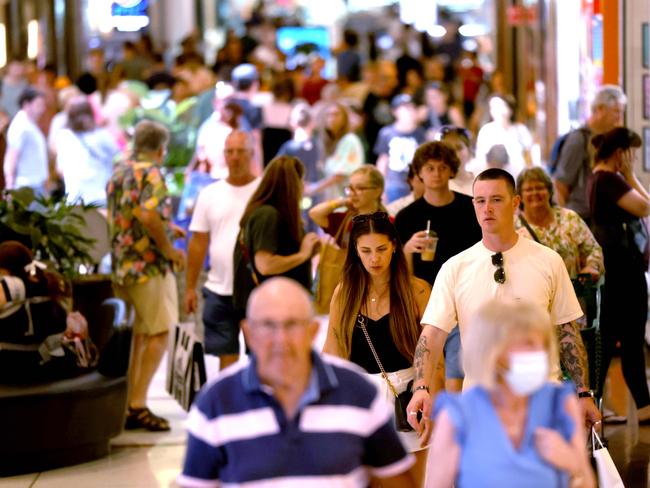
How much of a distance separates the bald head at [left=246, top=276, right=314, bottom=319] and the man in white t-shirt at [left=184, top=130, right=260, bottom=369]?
15.3 feet

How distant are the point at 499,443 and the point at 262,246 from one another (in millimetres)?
4166

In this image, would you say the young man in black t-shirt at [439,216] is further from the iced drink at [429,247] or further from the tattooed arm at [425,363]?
the tattooed arm at [425,363]

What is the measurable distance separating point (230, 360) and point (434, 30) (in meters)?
35.5

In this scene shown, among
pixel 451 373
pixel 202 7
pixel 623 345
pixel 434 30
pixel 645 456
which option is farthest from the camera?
pixel 202 7

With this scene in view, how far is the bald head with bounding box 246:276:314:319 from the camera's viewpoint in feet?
13.5

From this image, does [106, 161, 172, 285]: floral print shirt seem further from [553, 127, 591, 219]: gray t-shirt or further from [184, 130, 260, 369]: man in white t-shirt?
[553, 127, 591, 219]: gray t-shirt

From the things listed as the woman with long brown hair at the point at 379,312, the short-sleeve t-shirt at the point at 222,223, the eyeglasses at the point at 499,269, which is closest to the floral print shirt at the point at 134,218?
the short-sleeve t-shirt at the point at 222,223

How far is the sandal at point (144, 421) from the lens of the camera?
30.5ft

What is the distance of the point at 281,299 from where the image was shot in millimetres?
4137

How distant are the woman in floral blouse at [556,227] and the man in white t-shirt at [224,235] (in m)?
1.80

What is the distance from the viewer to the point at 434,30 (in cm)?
4366

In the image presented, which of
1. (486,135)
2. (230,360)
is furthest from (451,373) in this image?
(486,135)

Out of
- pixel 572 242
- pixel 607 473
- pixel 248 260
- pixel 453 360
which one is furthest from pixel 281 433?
pixel 248 260

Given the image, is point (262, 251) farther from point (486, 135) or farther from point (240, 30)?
point (240, 30)
